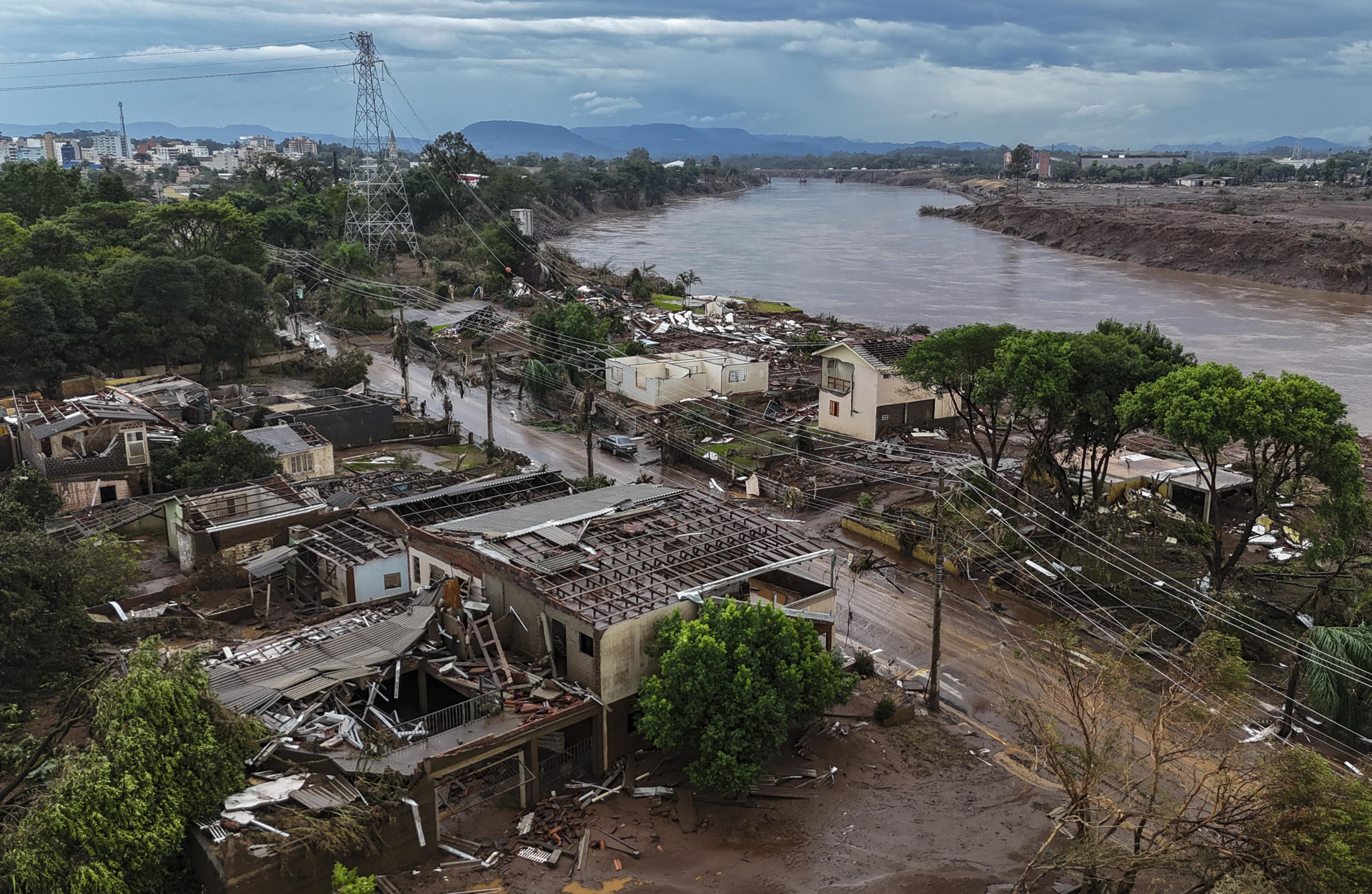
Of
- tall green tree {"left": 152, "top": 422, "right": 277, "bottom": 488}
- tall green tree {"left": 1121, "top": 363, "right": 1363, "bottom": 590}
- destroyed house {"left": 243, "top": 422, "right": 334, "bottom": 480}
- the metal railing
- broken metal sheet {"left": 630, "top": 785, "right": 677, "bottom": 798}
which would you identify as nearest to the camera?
the metal railing

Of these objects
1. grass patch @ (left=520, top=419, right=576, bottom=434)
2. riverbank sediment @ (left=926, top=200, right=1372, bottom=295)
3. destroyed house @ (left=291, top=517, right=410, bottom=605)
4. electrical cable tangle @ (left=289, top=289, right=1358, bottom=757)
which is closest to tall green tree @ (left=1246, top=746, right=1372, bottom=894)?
electrical cable tangle @ (left=289, top=289, right=1358, bottom=757)

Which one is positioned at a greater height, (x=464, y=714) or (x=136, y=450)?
(x=136, y=450)

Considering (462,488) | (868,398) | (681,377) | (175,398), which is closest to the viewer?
(462,488)

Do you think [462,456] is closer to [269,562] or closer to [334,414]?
[334,414]

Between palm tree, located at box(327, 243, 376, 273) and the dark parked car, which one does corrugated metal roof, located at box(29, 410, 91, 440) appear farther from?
palm tree, located at box(327, 243, 376, 273)

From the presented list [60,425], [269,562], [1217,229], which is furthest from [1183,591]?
[1217,229]
